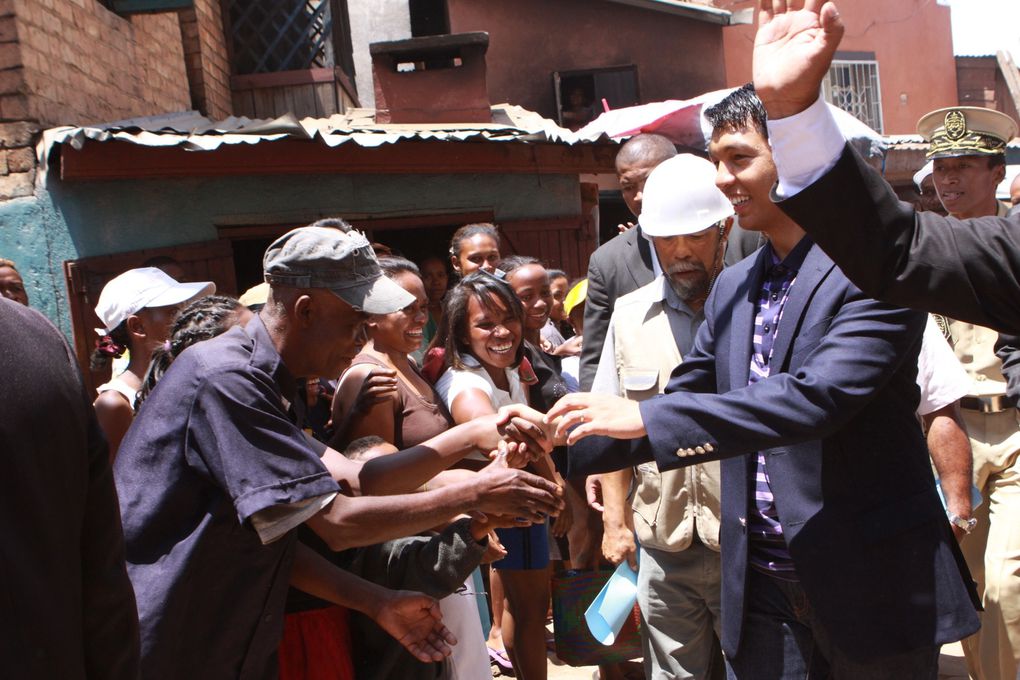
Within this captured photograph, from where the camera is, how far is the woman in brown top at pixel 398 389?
12.0 ft

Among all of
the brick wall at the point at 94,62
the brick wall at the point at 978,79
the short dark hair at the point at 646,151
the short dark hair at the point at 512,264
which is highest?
the brick wall at the point at 978,79

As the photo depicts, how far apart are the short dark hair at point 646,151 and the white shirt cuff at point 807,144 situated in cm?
328

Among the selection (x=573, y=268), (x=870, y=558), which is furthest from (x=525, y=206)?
(x=870, y=558)

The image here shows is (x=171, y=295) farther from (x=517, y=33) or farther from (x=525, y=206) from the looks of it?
(x=517, y=33)

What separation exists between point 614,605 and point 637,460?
4.57 feet

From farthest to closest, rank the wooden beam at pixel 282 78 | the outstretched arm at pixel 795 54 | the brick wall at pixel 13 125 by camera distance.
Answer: the wooden beam at pixel 282 78 → the brick wall at pixel 13 125 → the outstretched arm at pixel 795 54

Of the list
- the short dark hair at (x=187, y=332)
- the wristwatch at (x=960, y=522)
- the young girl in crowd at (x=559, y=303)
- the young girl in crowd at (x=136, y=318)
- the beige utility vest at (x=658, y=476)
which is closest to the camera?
the short dark hair at (x=187, y=332)

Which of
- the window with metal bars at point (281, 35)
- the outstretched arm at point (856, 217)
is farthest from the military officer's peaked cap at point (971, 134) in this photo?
the window with metal bars at point (281, 35)

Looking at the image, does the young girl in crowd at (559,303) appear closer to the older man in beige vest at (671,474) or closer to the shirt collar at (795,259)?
the older man in beige vest at (671,474)

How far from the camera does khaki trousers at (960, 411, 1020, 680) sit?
13.5 ft

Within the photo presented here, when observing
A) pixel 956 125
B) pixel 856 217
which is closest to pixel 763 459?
pixel 856 217

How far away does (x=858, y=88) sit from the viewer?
781 inches

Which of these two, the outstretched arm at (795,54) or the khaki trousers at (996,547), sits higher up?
the outstretched arm at (795,54)

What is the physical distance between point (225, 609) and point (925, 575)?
6.02 ft
